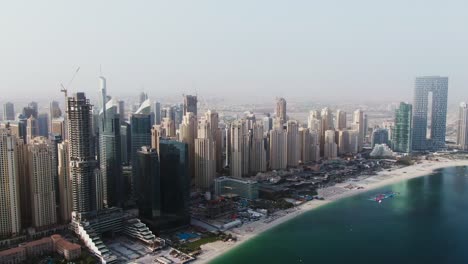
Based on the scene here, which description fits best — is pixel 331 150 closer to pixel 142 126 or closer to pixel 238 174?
pixel 238 174

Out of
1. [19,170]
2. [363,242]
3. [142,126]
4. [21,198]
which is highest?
[142,126]

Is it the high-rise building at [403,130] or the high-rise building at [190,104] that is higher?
the high-rise building at [190,104]

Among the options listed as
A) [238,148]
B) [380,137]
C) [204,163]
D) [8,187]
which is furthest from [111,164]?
[380,137]

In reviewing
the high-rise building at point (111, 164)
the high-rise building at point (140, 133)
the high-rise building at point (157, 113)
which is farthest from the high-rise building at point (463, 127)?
the high-rise building at point (111, 164)

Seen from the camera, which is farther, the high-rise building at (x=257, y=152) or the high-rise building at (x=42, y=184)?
the high-rise building at (x=257, y=152)

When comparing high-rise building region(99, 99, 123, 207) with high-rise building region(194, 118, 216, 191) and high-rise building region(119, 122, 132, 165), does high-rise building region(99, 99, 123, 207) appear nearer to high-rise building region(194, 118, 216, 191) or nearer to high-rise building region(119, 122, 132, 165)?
high-rise building region(119, 122, 132, 165)

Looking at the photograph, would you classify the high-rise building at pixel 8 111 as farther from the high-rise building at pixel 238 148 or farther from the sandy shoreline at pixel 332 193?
the sandy shoreline at pixel 332 193

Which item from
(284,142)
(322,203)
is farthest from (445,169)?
(322,203)
